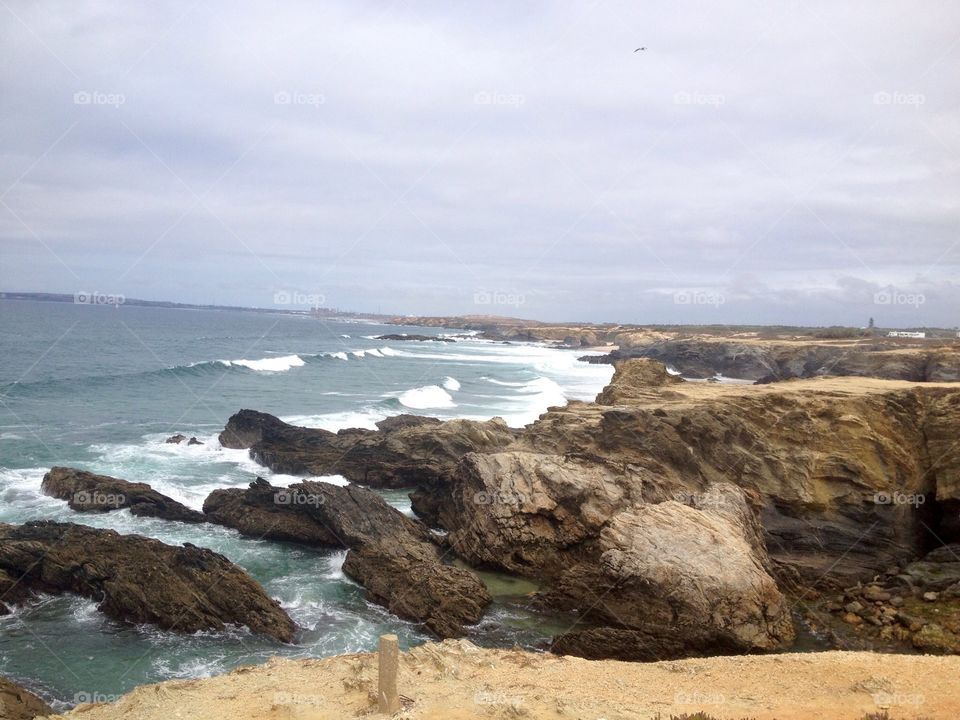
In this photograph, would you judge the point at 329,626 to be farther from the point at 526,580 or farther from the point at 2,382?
the point at 2,382

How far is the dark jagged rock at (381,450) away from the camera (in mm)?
24156

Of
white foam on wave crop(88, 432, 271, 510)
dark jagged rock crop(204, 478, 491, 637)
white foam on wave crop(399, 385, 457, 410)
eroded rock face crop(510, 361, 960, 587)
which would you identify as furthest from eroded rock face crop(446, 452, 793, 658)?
white foam on wave crop(399, 385, 457, 410)

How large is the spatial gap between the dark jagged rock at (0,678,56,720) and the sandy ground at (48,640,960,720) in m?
1.05

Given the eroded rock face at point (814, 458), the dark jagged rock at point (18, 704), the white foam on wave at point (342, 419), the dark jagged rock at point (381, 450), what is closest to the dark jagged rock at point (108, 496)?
the dark jagged rock at point (381, 450)

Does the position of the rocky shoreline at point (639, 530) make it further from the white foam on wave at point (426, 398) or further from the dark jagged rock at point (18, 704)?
the white foam on wave at point (426, 398)

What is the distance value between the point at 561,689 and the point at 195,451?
22777mm

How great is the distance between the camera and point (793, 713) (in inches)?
353

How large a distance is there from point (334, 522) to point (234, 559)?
8.77ft

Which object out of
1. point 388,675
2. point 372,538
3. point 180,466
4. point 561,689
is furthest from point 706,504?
point 180,466

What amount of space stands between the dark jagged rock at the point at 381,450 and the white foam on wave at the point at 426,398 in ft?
46.3

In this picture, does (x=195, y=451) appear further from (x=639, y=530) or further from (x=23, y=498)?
(x=639, y=530)

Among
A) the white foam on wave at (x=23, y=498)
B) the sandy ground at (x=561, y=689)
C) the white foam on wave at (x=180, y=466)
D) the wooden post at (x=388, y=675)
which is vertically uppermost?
the wooden post at (x=388, y=675)

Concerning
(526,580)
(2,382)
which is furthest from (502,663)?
(2,382)

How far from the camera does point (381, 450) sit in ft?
82.3
